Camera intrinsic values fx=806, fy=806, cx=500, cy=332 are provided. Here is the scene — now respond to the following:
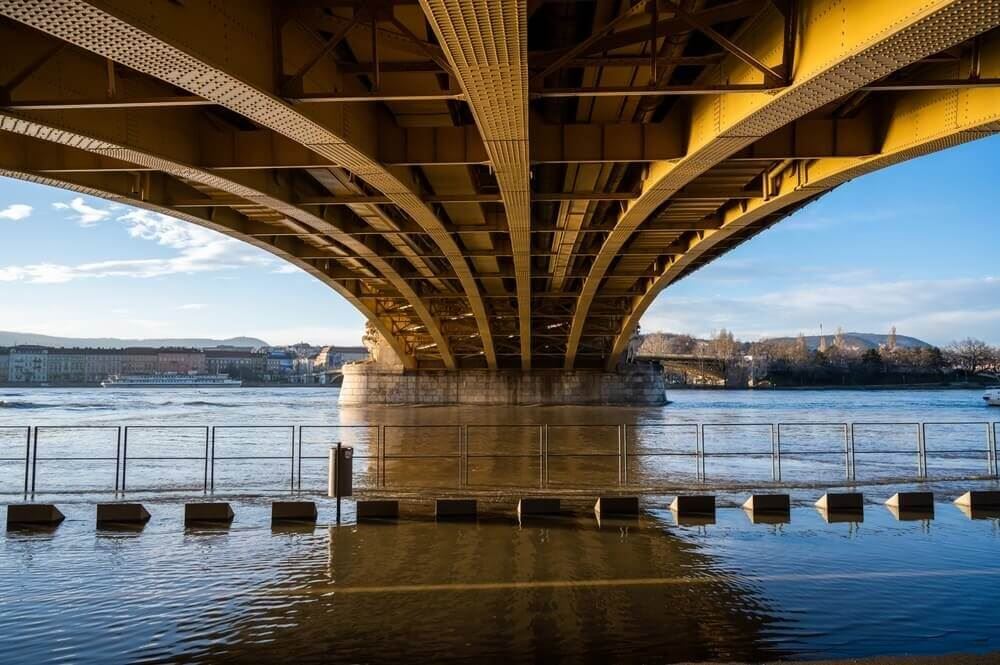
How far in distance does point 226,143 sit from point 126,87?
3.83 m

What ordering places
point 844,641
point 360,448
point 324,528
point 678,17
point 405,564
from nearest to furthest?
point 844,641 → point 405,564 → point 678,17 → point 324,528 → point 360,448

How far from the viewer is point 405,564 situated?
895 cm

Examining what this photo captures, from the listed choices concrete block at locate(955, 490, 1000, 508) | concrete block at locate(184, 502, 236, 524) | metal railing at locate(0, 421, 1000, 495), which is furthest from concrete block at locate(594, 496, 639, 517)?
concrete block at locate(184, 502, 236, 524)

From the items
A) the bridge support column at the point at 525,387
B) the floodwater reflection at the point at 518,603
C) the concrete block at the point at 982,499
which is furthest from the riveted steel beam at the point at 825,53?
the bridge support column at the point at 525,387

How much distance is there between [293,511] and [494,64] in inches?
272

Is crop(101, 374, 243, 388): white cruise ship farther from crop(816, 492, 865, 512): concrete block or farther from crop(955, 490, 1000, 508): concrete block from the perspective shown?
crop(955, 490, 1000, 508): concrete block

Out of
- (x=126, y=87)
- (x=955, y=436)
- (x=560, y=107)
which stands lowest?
(x=955, y=436)

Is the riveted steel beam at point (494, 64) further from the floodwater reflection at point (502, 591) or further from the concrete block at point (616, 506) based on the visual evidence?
the concrete block at point (616, 506)

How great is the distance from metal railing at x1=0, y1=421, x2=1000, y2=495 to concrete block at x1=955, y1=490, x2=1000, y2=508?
10.2 feet

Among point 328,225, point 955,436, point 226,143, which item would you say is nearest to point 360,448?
point 328,225

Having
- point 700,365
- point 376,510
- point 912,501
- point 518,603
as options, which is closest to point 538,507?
point 376,510

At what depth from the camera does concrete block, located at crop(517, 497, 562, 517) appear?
12.0 metres

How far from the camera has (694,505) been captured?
485 inches

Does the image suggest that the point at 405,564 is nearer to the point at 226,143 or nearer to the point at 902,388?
the point at 226,143
